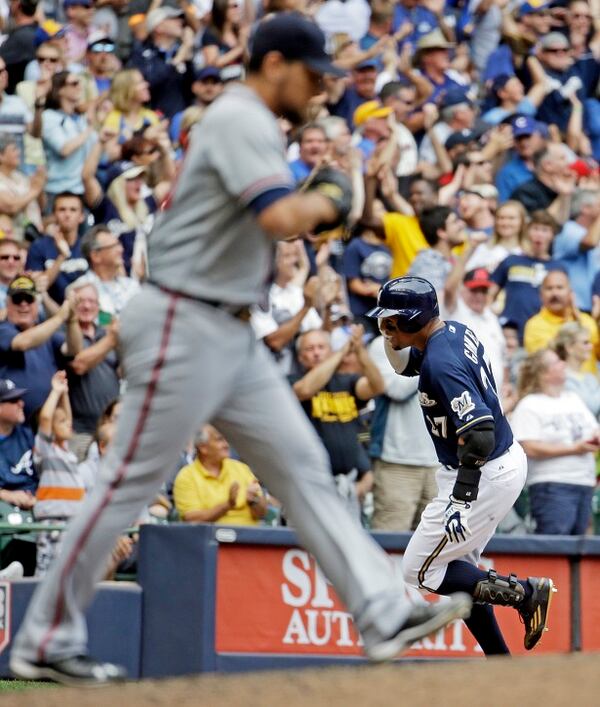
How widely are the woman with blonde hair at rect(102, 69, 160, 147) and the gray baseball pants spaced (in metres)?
8.46

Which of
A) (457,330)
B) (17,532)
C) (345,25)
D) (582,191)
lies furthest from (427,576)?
(345,25)

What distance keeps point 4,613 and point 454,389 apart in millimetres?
2893

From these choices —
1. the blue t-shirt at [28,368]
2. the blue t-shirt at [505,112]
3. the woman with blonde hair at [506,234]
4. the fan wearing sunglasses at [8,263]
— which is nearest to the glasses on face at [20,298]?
the blue t-shirt at [28,368]

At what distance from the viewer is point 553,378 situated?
34.0 ft

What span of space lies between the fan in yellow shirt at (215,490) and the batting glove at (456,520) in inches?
108

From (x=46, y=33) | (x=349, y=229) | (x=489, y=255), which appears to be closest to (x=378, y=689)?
(x=349, y=229)

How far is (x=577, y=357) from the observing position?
1110 cm

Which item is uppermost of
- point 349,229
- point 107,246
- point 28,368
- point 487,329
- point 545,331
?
point 349,229

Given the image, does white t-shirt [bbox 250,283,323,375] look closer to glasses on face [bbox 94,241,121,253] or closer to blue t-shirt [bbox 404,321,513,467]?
glasses on face [bbox 94,241,121,253]

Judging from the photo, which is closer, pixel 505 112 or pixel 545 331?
pixel 545 331

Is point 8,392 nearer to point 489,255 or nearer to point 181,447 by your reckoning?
point 181,447

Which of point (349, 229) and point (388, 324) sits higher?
point (349, 229)

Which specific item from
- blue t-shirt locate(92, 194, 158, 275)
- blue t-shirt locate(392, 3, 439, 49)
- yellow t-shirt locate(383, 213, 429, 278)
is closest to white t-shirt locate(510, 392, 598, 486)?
yellow t-shirt locate(383, 213, 429, 278)

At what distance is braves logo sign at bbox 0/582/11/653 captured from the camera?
316 inches
